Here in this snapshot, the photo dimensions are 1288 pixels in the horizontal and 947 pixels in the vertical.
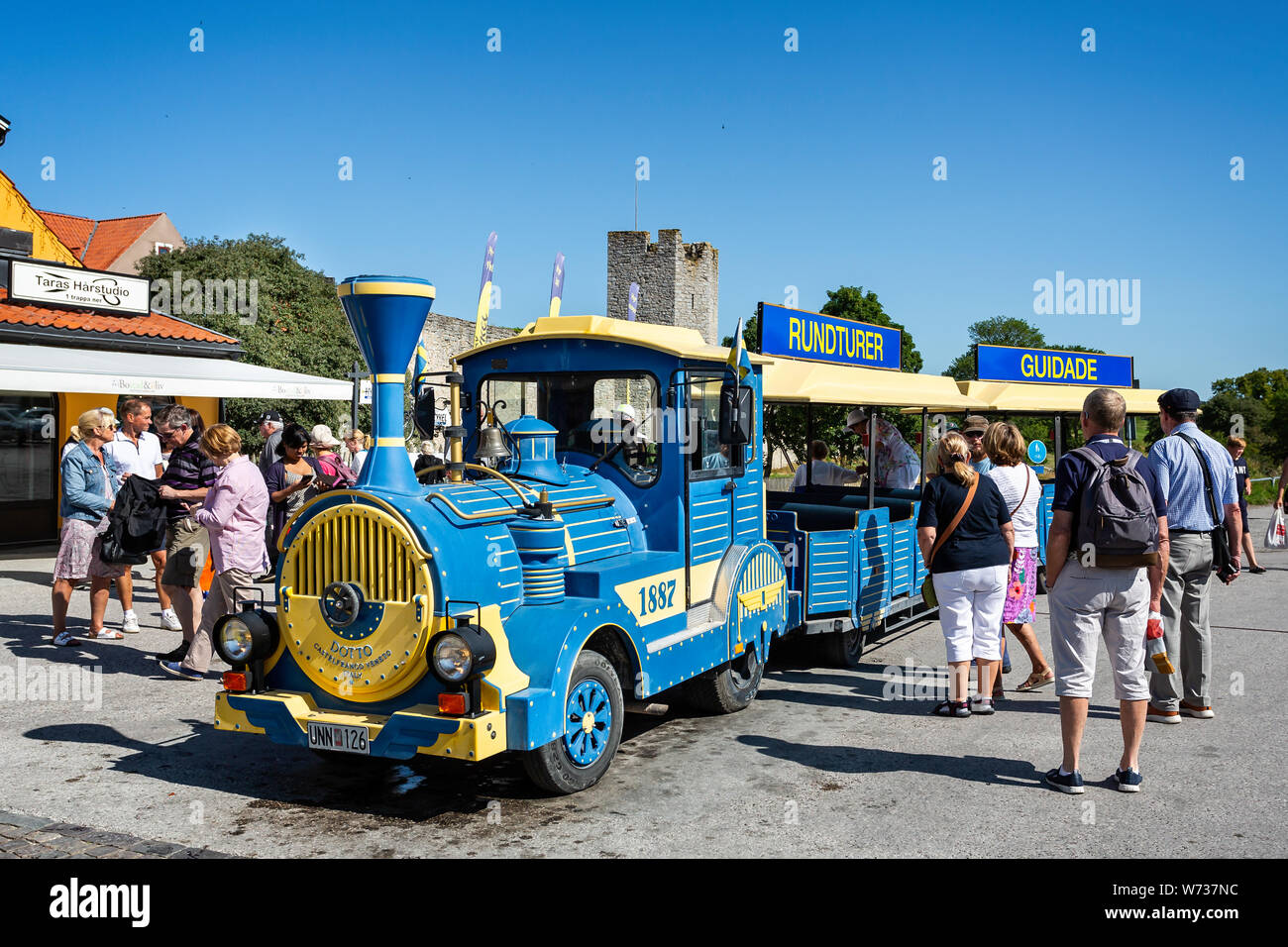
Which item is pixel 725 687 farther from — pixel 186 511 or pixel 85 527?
pixel 85 527

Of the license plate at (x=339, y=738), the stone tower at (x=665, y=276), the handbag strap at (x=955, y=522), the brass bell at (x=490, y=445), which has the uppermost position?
the stone tower at (x=665, y=276)

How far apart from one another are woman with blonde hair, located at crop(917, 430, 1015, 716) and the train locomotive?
120cm

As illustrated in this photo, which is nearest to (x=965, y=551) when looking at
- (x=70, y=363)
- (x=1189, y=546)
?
(x=1189, y=546)

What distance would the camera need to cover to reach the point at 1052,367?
13008mm

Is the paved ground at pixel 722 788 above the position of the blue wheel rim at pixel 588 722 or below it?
below

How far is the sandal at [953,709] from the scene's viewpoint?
261 inches

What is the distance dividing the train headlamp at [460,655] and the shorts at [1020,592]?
3968 mm

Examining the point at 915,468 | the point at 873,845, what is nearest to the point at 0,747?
the point at 873,845

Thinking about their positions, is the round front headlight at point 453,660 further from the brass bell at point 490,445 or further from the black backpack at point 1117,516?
the black backpack at point 1117,516

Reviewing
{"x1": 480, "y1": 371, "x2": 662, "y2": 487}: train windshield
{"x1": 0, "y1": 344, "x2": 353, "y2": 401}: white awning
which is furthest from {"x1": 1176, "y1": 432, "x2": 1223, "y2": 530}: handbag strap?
{"x1": 0, "y1": 344, "x2": 353, "y2": 401}: white awning

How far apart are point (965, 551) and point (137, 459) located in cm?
847

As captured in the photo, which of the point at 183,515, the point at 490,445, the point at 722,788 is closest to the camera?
the point at 722,788

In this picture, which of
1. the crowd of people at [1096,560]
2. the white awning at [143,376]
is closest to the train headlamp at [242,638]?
the crowd of people at [1096,560]

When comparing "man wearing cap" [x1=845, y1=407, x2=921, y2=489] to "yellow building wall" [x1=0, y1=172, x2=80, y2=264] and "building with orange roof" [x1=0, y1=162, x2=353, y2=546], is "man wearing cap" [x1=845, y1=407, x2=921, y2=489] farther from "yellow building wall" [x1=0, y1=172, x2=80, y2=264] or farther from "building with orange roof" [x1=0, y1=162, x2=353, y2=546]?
"yellow building wall" [x1=0, y1=172, x2=80, y2=264]
